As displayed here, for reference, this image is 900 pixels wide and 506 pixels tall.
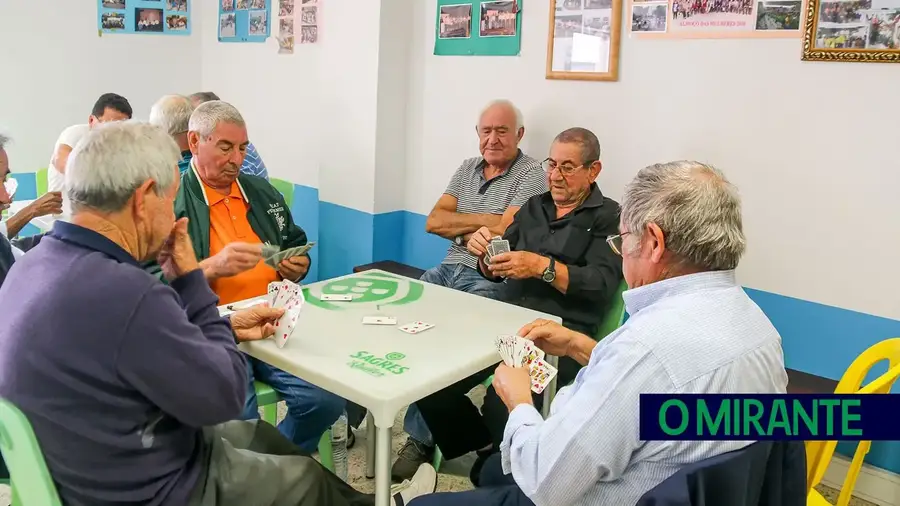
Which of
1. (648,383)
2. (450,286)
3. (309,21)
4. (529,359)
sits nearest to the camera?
(648,383)

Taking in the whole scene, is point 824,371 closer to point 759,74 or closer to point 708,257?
point 759,74

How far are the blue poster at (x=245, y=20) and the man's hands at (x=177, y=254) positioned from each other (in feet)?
10.9

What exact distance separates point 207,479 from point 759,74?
96.7 inches

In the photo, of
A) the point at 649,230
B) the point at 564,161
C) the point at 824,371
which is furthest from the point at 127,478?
the point at 824,371

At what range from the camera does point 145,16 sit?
4820 mm

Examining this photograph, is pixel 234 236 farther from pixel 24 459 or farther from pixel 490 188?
pixel 24 459

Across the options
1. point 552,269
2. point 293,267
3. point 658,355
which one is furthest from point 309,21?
point 658,355

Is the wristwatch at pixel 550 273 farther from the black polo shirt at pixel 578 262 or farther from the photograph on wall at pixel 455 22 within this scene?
the photograph on wall at pixel 455 22

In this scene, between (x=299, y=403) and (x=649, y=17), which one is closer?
(x=299, y=403)

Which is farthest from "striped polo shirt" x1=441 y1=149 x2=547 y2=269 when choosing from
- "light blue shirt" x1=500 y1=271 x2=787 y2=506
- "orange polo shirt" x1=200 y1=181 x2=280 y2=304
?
"light blue shirt" x1=500 y1=271 x2=787 y2=506

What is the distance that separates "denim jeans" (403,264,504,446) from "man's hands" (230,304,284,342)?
951 mm

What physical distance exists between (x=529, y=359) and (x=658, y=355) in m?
0.61

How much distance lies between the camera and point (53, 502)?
4.15 feet

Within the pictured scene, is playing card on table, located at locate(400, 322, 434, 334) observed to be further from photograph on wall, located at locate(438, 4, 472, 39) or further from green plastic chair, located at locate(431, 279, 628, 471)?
photograph on wall, located at locate(438, 4, 472, 39)
